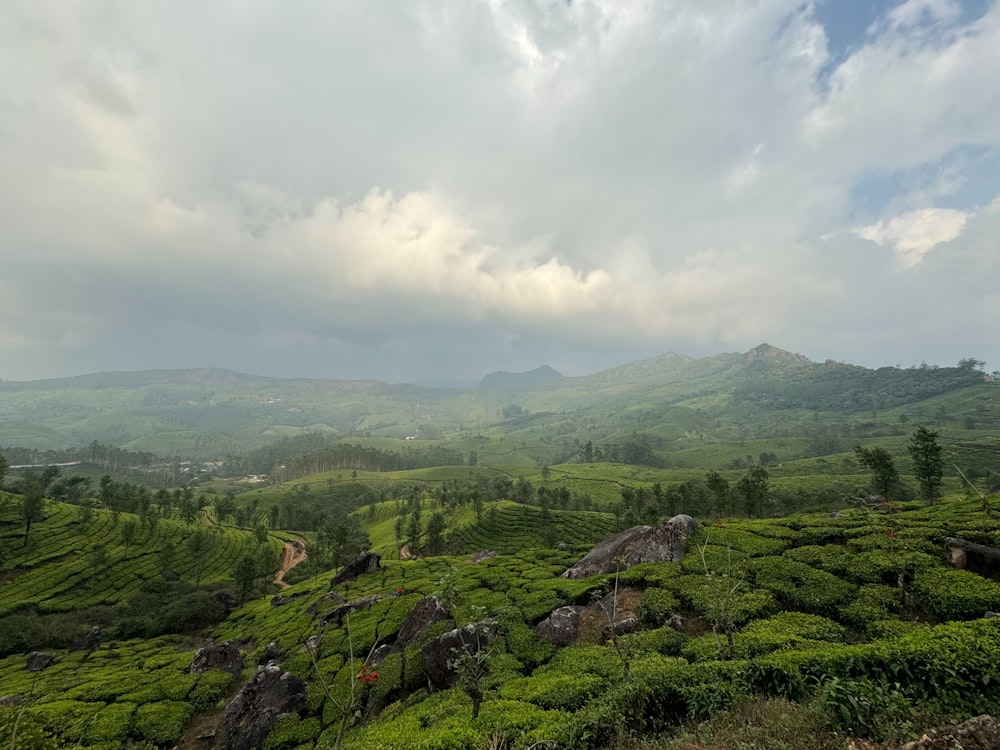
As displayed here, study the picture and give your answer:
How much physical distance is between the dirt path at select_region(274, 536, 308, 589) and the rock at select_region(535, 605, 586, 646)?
88.7 meters

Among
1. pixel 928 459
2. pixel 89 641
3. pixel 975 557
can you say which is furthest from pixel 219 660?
pixel 928 459

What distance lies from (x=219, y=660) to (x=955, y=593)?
5891 cm

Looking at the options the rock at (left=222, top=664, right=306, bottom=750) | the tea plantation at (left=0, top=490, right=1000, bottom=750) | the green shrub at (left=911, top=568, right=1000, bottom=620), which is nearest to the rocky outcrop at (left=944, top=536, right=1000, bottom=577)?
the tea plantation at (left=0, top=490, right=1000, bottom=750)

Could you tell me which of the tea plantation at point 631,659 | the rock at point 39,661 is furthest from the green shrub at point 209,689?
the rock at point 39,661

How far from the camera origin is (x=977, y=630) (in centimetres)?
1678

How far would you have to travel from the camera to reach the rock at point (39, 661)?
47.1m

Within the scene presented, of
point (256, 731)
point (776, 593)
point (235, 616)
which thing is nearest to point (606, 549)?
point (776, 593)

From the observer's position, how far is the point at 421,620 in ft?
108

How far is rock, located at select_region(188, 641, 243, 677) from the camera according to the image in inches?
1464

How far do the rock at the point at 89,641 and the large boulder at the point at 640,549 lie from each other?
6455 centimetres

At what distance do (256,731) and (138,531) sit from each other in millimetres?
116437

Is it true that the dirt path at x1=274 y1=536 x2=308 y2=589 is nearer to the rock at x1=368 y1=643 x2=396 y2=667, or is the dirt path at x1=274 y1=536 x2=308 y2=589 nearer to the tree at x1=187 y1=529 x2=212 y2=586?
the tree at x1=187 y1=529 x2=212 y2=586

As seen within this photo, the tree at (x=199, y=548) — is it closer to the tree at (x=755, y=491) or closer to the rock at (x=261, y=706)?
the rock at (x=261, y=706)

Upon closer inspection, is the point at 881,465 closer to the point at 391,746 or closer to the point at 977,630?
the point at 977,630
